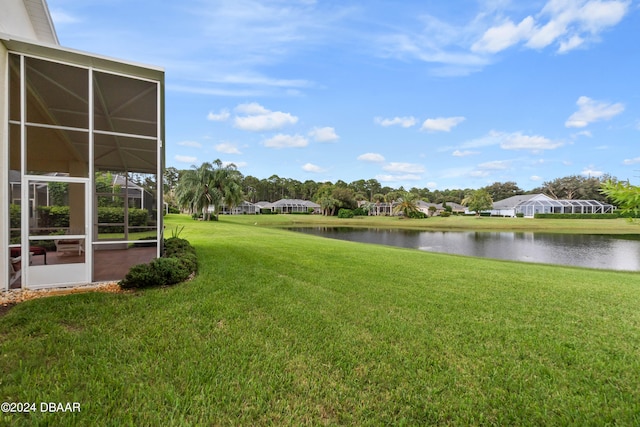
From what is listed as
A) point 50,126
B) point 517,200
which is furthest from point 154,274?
point 517,200

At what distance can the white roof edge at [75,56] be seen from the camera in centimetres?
496

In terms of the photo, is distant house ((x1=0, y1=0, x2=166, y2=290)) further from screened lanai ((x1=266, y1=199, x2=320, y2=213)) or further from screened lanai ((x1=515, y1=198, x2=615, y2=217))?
screened lanai ((x1=515, y1=198, x2=615, y2=217))

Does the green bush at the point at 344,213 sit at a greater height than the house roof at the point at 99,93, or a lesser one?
lesser

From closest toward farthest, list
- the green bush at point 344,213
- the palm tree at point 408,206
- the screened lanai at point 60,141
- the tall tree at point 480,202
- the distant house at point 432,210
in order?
the screened lanai at point 60,141 → the palm tree at point 408,206 → the tall tree at point 480,202 → the green bush at point 344,213 → the distant house at point 432,210

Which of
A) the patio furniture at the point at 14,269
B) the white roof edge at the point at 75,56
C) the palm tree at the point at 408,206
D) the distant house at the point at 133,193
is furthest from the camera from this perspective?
the palm tree at the point at 408,206

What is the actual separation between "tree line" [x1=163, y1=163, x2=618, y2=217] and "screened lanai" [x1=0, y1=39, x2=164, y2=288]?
7497 millimetres

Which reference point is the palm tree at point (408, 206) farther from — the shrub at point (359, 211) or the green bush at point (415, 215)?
the shrub at point (359, 211)

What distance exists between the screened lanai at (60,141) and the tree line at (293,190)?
7.50 meters

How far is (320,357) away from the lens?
→ 10.5 feet

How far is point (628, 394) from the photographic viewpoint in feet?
8.84

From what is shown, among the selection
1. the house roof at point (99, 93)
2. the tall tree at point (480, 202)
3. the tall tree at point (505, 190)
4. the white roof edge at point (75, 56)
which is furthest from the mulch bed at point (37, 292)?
the tall tree at point (505, 190)

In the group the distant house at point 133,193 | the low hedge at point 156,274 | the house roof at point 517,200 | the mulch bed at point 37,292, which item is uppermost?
the house roof at point 517,200

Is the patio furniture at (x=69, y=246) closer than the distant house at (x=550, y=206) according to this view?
Yes

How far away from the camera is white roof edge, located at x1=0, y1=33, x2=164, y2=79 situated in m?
4.96
